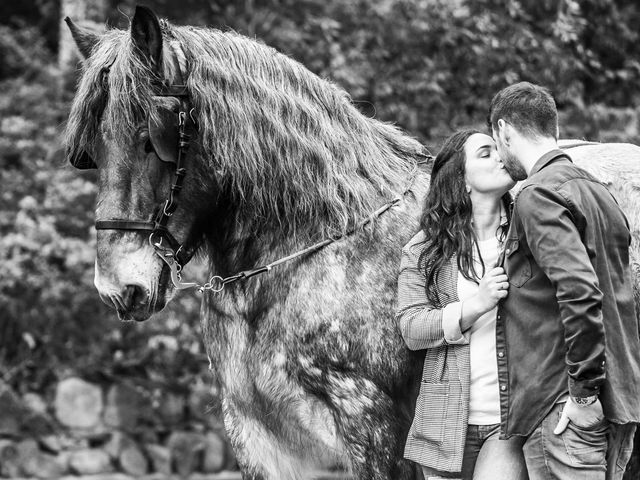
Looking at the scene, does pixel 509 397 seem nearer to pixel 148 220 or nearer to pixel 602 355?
pixel 602 355

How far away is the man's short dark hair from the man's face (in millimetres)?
67

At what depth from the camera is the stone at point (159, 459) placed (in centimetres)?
777

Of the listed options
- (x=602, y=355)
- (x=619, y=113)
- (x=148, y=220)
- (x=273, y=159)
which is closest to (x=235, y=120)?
(x=273, y=159)

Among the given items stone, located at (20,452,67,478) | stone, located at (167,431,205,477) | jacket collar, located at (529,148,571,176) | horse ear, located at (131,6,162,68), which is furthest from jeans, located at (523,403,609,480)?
stone, located at (20,452,67,478)

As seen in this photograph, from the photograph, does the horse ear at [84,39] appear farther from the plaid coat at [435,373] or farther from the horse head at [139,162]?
the plaid coat at [435,373]

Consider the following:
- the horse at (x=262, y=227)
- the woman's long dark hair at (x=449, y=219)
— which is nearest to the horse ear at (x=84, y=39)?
the horse at (x=262, y=227)

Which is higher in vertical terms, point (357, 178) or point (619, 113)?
point (619, 113)

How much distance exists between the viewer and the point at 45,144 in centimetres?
810

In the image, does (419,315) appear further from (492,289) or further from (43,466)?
(43,466)

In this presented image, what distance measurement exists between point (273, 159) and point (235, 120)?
201 mm

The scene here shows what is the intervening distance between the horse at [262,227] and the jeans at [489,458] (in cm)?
26

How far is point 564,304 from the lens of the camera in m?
2.49

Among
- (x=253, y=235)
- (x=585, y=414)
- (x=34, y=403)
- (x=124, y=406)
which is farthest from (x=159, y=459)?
(x=585, y=414)

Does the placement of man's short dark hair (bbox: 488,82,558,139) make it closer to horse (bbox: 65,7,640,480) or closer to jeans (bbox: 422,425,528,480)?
horse (bbox: 65,7,640,480)
